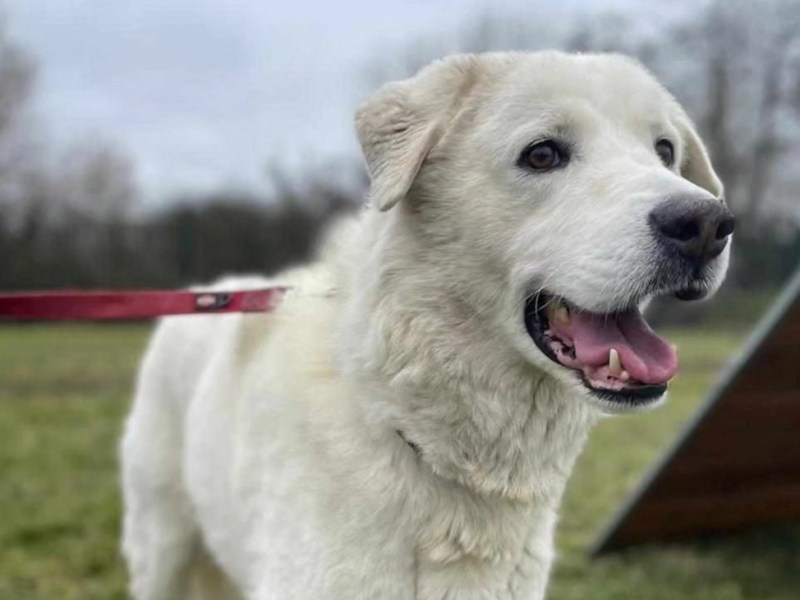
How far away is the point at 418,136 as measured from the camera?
2393 mm

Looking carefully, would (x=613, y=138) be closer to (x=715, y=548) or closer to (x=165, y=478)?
(x=165, y=478)

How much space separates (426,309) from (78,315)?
1.18 metres

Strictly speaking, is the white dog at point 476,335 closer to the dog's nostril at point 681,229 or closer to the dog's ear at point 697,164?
the dog's nostril at point 681,229

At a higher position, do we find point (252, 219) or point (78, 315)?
point (78, 315)

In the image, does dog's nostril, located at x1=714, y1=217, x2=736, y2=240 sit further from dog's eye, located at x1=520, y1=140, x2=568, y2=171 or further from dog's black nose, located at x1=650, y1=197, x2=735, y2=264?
dog's eye, located at x1=520, y1=140, x2=568, y2=171

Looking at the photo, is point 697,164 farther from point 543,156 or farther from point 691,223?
point 691,223

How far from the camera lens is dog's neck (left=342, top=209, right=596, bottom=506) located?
2.37 m

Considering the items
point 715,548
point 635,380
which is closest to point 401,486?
point 635,380

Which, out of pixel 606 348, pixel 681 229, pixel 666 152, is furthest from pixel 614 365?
pixel 666 152

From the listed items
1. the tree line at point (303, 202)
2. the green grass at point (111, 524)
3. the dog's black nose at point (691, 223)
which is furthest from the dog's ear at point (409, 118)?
the tree line at point (303, 202)

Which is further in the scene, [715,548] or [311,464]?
[715,548]

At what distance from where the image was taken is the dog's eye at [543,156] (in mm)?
2338

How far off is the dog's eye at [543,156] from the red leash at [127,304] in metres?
1.07

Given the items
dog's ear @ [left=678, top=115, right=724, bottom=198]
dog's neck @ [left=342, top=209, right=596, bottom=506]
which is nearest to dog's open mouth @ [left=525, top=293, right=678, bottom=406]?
dog's neck @ [left=342, top=209, right=596, bottom=506]
